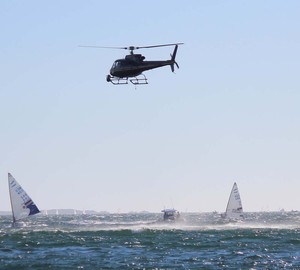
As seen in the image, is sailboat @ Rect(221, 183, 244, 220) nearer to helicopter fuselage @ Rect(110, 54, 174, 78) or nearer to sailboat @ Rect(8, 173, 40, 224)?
sailboat @ Rect(8, 173, 40, 224)

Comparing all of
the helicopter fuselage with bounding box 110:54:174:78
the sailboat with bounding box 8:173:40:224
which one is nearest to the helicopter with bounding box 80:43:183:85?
the helicopter fuselage with bounding box 110:54:174:78

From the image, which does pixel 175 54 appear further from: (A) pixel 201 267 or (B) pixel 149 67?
(A) pixel 201 267

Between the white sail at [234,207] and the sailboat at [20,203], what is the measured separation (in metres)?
41.9

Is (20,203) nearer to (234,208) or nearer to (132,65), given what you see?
(234,208)

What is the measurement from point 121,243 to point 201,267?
2213 centimetres

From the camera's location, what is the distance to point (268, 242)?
74062 millimetres

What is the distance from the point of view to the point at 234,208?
13788cm

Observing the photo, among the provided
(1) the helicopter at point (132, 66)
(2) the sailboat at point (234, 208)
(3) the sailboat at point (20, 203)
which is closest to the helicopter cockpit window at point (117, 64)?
(1) the helicopter at point (132, 66)

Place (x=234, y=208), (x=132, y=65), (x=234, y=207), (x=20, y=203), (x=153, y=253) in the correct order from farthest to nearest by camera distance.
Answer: (x=234, y=207), (x=234, y=208), (x=20, y=203), (x=132, y=65), (x=153, y=253)

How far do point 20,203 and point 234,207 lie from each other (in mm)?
44998

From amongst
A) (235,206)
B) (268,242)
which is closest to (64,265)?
(268,242)

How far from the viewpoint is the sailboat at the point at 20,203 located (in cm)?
10881

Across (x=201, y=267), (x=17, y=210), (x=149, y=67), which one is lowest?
(x=201, y=267)

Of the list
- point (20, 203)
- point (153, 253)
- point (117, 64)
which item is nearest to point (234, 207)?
point (20, 203)
